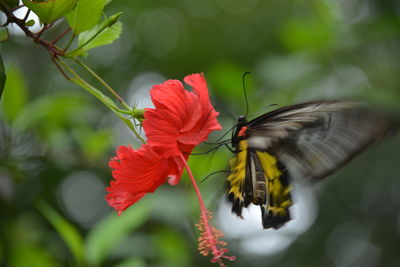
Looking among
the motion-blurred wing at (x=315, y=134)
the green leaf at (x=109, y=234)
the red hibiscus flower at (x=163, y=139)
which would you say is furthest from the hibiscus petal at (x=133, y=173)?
the green leaf at (x=109, y=234)

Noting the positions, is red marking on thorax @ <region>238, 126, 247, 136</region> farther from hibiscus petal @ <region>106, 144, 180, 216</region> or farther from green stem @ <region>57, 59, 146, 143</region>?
green stem @ <region>57, 59, 146, 143</region>

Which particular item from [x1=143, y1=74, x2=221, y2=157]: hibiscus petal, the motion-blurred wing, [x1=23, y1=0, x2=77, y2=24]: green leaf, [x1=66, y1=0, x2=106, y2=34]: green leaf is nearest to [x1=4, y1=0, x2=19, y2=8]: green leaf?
[x1=23, y1=0, x2=77, y2=24]: green leaf

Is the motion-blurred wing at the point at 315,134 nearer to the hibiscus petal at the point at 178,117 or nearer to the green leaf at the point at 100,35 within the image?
the hibiscus petal at the point at 178,117

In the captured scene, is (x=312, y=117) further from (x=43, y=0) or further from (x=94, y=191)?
(x=94, y=191)

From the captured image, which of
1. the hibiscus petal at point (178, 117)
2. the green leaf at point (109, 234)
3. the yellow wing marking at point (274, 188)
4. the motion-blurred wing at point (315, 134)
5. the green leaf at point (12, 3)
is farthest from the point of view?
the green leaf at point (109, 234)

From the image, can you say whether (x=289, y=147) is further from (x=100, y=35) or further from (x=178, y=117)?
(x=100, y=35)

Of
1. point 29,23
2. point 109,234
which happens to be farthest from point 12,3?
point 109,234
